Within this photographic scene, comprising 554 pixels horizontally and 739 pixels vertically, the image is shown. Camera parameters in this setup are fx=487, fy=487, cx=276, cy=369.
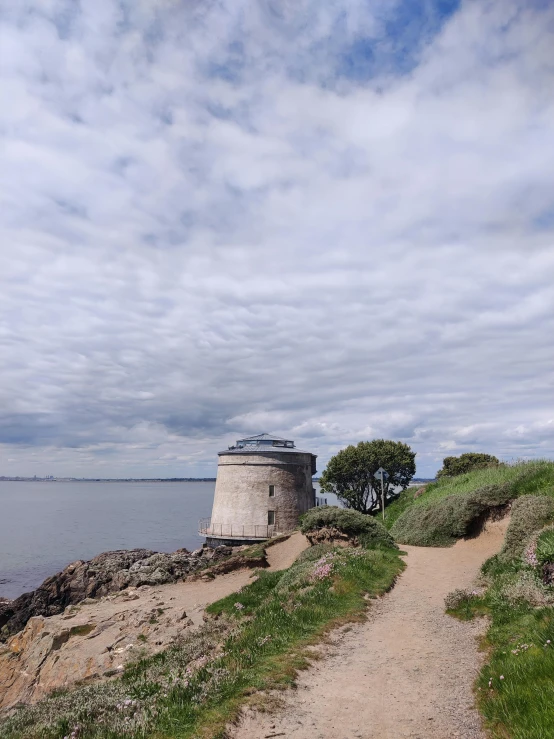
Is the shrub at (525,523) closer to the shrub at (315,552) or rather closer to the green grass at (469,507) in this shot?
the green grass at (469,507)

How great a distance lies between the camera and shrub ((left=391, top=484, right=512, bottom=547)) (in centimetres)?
2247

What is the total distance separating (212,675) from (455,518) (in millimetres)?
17769

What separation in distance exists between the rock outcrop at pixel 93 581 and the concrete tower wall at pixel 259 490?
6170 mm

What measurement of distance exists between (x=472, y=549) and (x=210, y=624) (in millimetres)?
11867

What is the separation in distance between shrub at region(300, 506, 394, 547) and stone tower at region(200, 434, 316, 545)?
1990cm

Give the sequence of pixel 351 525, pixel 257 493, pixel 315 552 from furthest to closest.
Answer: pixel 257 493, pixel 351 525, pixel 315 552

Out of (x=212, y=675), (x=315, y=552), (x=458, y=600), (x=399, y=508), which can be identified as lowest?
(x=212, y=675)

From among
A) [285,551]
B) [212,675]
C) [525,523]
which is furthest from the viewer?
[285,551]

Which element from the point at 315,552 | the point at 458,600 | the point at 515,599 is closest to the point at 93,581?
the point at 315,552

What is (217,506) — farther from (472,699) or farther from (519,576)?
(472,699)

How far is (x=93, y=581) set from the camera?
3431 cm

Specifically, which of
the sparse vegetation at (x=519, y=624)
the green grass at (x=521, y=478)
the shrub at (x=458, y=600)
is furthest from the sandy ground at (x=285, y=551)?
the shrub at (x=458, y=600)

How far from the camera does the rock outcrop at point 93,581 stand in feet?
101

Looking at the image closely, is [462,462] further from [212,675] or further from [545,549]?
[212,675]
